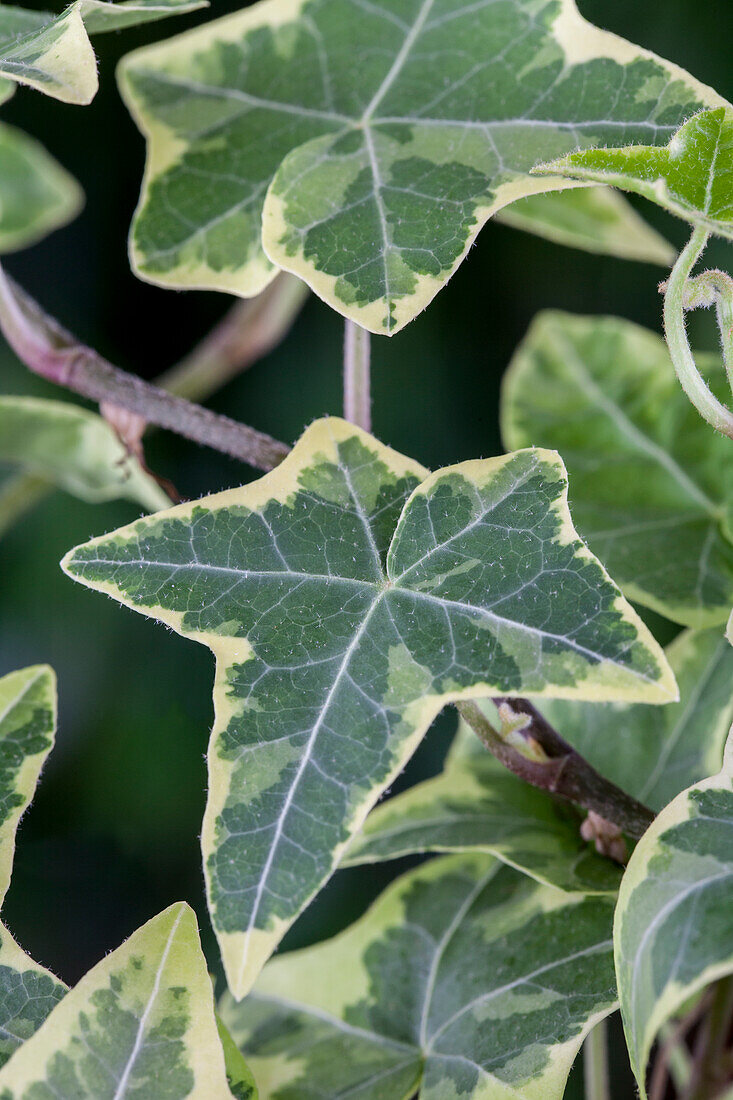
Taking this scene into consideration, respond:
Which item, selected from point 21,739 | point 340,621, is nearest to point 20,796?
point 21,739

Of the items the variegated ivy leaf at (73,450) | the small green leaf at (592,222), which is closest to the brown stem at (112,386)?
the variegated ivy leaf at (73,450)

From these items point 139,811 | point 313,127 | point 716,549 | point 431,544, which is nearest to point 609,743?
point 716,549

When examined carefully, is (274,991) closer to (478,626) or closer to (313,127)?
(478,626)

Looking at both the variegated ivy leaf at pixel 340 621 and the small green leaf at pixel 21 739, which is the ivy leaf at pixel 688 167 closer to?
the variegated ivy leaf at pixel 340 621

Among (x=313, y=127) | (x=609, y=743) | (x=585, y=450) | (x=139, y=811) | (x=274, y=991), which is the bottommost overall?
(x=139, y=811)

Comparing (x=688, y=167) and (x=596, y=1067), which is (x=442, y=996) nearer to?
(x=596, y=1067)

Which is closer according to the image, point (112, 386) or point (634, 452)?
point (112, 386)
